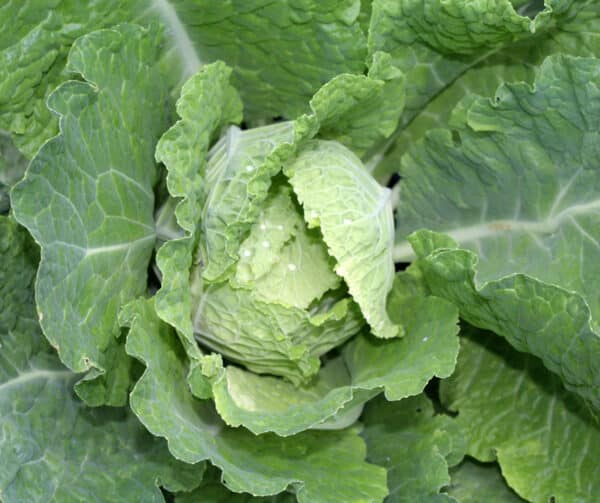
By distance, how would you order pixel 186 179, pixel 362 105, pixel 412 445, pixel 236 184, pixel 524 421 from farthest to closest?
1. pixel 524 421
2. pixel 412 445
3. pixel 362 105
4. pixel 236 184
5. pixel 186 179

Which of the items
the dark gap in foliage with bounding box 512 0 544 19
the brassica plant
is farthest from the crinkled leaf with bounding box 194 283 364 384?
the dark gap in foliage with bounding box 512 0 544 19

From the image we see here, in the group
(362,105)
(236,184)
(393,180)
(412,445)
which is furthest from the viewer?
(393,180)

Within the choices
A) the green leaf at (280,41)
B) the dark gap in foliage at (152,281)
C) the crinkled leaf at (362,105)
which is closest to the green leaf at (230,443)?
the dark gap in foliage at (152,281)

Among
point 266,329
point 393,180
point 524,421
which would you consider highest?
Result: point 266,329

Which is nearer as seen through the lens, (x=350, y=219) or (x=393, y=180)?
(x=350, y=219)

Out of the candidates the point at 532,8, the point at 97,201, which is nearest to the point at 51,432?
the point at 97,201

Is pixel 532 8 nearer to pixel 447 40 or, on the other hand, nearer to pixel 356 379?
pixel 447 40

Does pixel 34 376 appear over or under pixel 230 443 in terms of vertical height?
over
